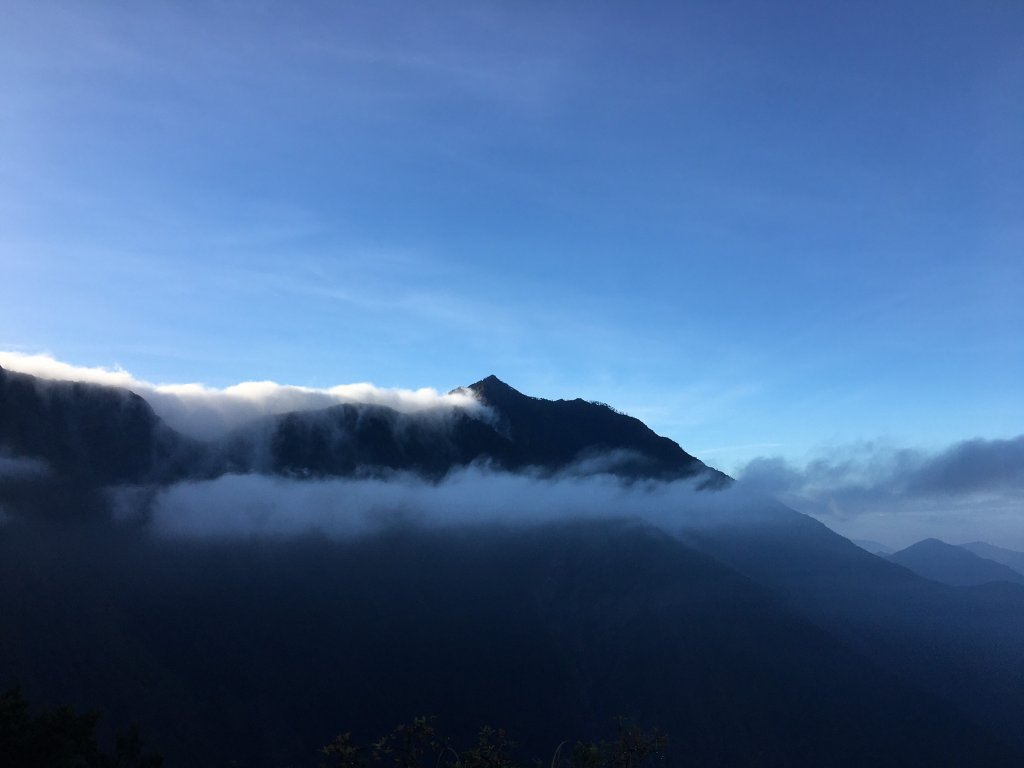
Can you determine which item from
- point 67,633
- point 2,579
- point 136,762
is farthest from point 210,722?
point 136,762

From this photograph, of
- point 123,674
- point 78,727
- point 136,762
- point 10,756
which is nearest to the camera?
point 10,756

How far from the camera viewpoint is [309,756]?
647 feet

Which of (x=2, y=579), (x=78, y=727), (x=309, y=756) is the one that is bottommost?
(x=309, y=756)

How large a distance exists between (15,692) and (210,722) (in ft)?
455

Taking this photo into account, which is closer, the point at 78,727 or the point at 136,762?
the point at 78,727

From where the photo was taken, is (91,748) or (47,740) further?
(91,748)

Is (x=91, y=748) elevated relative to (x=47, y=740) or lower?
lower

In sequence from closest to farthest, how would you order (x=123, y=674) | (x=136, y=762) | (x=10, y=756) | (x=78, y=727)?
(x=10, y=756) < (x=78, y=727) < (x=136, y=762) < (x=123, y=674)

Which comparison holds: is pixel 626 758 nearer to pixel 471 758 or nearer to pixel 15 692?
pixel 471 758

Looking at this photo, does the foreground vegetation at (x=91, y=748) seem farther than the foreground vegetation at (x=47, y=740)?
Yes

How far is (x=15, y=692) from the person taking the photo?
6906 centimetres

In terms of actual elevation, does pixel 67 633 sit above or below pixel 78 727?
below

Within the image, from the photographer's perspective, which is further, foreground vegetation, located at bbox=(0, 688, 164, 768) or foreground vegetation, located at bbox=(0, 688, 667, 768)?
foreground vegetation, located at bbox=(0, 688, 667, 768)

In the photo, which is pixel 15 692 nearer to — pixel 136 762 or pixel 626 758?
pixel 136 762
